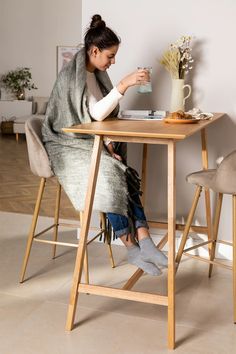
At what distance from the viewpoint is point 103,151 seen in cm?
251

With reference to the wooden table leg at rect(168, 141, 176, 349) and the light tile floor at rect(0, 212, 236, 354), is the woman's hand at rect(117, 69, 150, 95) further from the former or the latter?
the light tile floor at rect(0, 212, 236, 354)

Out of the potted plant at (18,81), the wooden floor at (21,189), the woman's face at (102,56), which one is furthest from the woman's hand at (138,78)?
the potted plant at (18,81)

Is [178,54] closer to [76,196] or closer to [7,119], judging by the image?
[76,196]

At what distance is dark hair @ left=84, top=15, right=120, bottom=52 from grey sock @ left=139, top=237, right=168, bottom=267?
3.16ft

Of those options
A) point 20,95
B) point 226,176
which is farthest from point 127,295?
point 20,95

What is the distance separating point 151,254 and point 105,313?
0.36m

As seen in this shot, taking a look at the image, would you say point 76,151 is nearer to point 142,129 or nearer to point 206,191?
point 142,129

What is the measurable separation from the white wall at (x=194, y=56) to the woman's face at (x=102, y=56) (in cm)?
61

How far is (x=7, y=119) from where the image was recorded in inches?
362

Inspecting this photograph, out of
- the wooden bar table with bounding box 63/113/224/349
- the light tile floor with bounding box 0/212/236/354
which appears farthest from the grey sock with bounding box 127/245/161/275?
the light tile floor with bounding box 0/212/236/354

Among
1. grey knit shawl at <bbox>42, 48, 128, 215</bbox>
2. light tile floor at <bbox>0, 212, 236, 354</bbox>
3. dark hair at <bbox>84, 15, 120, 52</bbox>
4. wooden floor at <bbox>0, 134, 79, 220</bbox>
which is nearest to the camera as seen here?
light tile floor at <bbox>0, 212, 236, 354</bbox>

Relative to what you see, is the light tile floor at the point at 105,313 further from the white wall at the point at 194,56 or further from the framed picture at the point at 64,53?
the framed picture at the point at 64,53

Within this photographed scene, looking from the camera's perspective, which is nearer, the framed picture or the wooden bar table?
the wooden bar table

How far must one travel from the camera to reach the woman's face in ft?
8.30
